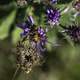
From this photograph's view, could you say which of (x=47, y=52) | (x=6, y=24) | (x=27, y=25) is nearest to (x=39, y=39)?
(x=27, y=25)

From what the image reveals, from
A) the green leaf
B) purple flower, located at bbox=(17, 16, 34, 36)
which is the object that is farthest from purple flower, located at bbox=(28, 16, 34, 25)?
the green leaf

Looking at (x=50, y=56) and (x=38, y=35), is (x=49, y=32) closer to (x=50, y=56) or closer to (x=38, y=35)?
(x=38, y=35)

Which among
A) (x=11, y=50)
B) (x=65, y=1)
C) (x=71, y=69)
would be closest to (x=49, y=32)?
(x=65, y=1)

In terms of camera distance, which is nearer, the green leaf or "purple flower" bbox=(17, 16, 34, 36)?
"purple flower" bbox=(17, 16, 34, 36)

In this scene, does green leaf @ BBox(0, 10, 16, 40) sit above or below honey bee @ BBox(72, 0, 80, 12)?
below

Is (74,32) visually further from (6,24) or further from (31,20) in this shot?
(6,24)

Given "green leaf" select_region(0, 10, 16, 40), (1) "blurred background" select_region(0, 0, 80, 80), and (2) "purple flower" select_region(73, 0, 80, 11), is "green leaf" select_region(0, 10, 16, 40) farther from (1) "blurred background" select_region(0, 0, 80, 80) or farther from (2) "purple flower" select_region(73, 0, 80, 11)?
(2) "purple flower" select_region(73, 0, 80, 11)

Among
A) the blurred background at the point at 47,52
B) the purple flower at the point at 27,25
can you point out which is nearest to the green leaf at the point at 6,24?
the blurred background at the point at 47,52
